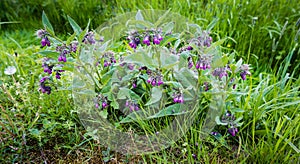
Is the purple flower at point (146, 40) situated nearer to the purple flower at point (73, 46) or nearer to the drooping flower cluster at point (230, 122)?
the purple flower at point (73, 46)

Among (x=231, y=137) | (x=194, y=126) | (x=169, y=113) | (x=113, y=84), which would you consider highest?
(x=113, y=84)

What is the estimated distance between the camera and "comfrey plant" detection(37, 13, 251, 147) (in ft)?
5.10

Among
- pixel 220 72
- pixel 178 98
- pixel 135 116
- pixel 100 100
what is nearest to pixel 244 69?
pixel 220 72

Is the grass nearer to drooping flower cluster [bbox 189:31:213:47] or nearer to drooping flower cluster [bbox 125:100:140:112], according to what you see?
drooping flower cluster [bbox 125:100:140:112]

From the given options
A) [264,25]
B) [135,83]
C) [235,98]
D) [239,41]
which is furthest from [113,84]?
[264,25]

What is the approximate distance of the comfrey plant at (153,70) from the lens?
1.55m

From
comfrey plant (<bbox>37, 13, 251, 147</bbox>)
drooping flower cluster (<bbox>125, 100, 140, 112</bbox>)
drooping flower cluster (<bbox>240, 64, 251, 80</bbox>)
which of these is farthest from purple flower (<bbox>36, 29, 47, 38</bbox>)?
drooping flower cluster (<bbox>240, 64, 251, 80</bbox>)

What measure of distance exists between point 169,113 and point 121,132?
0.98 ft

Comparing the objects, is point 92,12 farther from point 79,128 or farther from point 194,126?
point 194,126

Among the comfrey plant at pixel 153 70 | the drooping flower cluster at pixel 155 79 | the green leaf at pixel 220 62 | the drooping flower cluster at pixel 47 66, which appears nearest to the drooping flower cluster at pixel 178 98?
the comfrey plant at pixel 153 70

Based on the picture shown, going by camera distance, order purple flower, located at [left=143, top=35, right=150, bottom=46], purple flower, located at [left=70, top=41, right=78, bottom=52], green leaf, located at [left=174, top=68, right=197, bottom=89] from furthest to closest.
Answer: green leaf, located at [left=174, top=68, right=197, bottom=89]
purple flower, located at [left=70, top=41, right=78, bottom=52]
purple flower, located at [left=143, top=35, right=150, bottom=46]

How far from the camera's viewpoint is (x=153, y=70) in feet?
5.32

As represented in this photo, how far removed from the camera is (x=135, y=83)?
1.77 m

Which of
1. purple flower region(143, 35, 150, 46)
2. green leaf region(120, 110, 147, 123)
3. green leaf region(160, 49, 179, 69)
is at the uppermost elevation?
purple flower region(143, 35, 150, 46)
